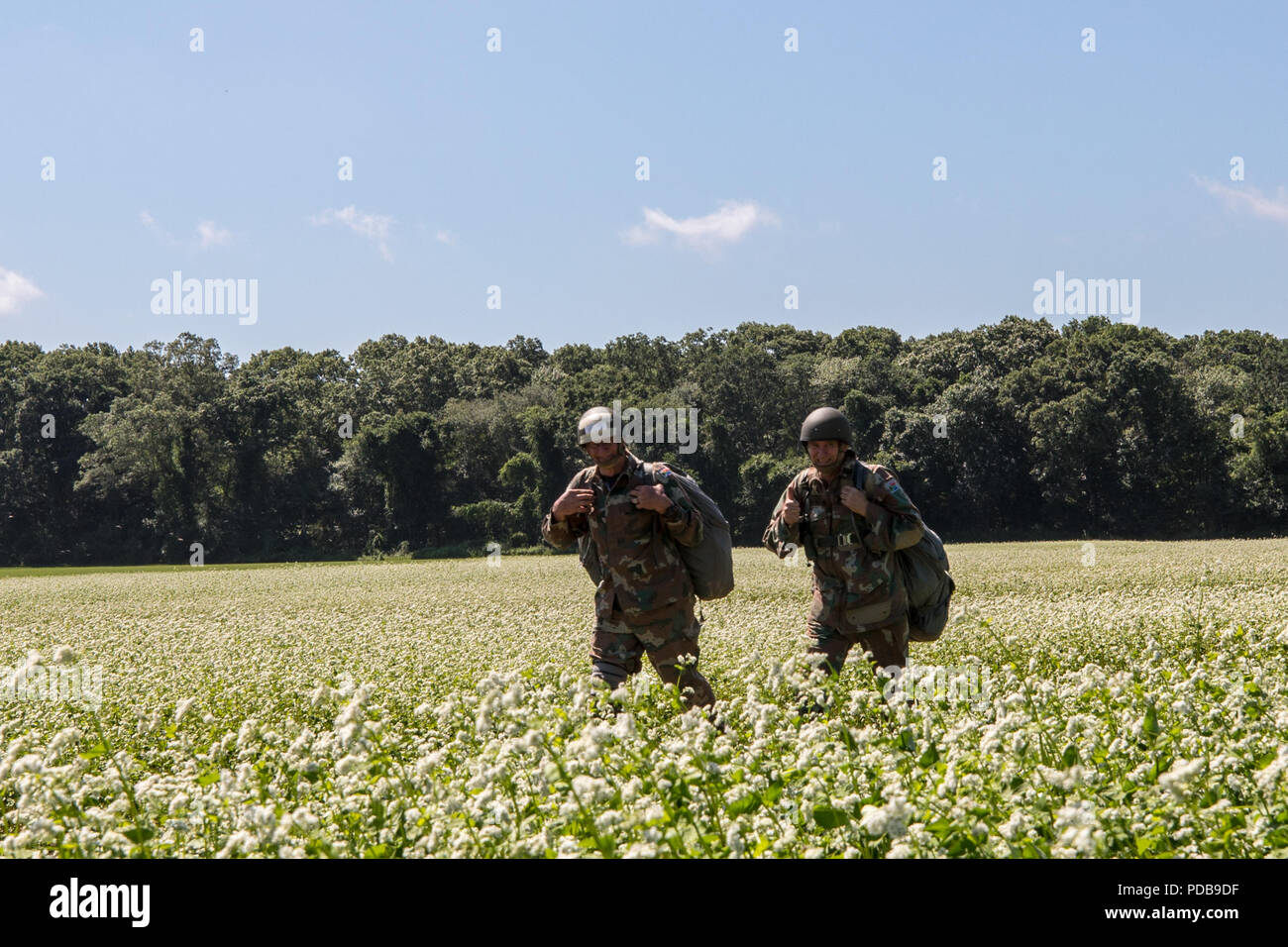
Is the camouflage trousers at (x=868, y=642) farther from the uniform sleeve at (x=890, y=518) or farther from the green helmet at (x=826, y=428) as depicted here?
the green helmet at (x=826, y=428)

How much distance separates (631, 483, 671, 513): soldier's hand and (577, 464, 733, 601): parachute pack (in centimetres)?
27

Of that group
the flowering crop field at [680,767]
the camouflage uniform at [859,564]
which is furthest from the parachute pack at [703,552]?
the flowering crop field at [680,767]

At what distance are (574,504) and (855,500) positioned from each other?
5.77 feet

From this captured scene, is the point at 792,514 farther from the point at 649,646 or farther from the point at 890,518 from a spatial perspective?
the point at 649,646

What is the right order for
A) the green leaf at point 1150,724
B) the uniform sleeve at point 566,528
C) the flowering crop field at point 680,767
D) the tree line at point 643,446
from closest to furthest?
the flowering crop field at point 680,767
the green leaf at point 1150,724
the uniform sleeve at point 566,528
the tree line at point 643,446

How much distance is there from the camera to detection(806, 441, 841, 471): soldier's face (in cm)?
723

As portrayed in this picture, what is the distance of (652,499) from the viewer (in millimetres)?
6930

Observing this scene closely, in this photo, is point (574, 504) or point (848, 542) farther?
point (848, 542)

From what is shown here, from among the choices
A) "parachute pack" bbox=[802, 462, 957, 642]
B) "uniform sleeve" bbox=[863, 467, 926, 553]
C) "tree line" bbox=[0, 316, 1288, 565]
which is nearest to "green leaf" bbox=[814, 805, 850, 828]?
"uniform sleeve" bbox=[863, 467, 926, 553]

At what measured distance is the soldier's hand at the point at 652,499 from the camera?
6918 mm

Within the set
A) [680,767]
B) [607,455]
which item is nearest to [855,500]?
[607,455]

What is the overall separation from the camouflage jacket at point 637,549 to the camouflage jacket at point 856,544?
680 millimetres
